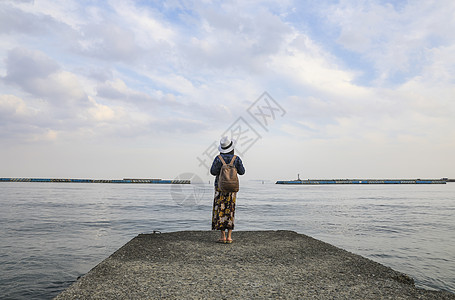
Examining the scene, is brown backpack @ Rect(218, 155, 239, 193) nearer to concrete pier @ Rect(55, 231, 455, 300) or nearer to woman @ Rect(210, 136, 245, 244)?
woman @ Rect(210, 136, 245, 244)

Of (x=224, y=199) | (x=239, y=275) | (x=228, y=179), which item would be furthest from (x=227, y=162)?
(x=239, y=275)

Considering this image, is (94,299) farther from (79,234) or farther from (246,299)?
(79,234)

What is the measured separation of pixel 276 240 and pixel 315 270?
8.64ft

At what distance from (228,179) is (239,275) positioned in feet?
8.21

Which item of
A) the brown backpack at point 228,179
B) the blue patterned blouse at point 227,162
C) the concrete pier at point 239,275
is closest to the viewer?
the concrete pier at point 239,275

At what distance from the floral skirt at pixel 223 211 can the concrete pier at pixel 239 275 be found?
1.39ft

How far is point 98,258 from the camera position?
8.88 meters

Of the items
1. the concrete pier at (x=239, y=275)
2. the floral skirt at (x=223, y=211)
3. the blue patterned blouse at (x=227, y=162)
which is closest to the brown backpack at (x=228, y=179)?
the blue patterned blouse at (x=227, y=162)

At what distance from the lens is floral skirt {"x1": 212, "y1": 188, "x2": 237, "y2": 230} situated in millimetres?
6852

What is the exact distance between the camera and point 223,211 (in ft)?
22.5

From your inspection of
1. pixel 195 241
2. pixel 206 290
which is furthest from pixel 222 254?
pixel 206 290

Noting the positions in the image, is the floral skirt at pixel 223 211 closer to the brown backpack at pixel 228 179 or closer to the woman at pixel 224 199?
the woman at pixel 224 199

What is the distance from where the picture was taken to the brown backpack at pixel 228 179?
6.64 m

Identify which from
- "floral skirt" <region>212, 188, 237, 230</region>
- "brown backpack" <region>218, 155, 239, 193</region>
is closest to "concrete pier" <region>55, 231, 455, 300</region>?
"floral skirt" <region>212, 188, 237, 230</region>
